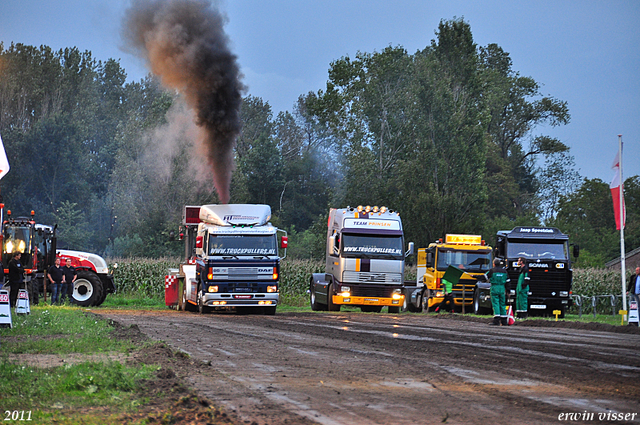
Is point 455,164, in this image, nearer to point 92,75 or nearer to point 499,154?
point 499,154

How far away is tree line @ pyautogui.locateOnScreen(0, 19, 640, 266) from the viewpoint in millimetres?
58750

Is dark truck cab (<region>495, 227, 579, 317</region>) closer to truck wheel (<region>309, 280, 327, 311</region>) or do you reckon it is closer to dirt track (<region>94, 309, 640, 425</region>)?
truck wheel (<region>309, 280, 327, 311</region>)

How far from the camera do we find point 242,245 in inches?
1125

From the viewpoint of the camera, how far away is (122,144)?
263 feet

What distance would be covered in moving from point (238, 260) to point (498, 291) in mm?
9046

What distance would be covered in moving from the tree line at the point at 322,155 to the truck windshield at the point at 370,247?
2128 centimetres

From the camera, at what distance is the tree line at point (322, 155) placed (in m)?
58.8

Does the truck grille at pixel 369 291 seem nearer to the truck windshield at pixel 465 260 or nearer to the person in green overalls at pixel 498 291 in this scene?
the truck windshield at pixel 465 260

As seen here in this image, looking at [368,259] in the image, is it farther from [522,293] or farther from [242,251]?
[522,293]

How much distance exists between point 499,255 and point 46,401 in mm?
26870

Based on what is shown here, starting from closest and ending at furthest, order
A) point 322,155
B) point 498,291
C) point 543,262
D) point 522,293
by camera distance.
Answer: point 498,291 → point 522,293 → point 543,262 → point 322,155

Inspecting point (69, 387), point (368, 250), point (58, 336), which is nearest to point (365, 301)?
point (368, 250)

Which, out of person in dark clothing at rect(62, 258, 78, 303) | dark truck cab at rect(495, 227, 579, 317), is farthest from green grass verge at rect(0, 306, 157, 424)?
dark truck cab at rect(495, 227, 579, 317)

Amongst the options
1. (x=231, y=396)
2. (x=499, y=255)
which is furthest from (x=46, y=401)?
(x=499, y=255)
